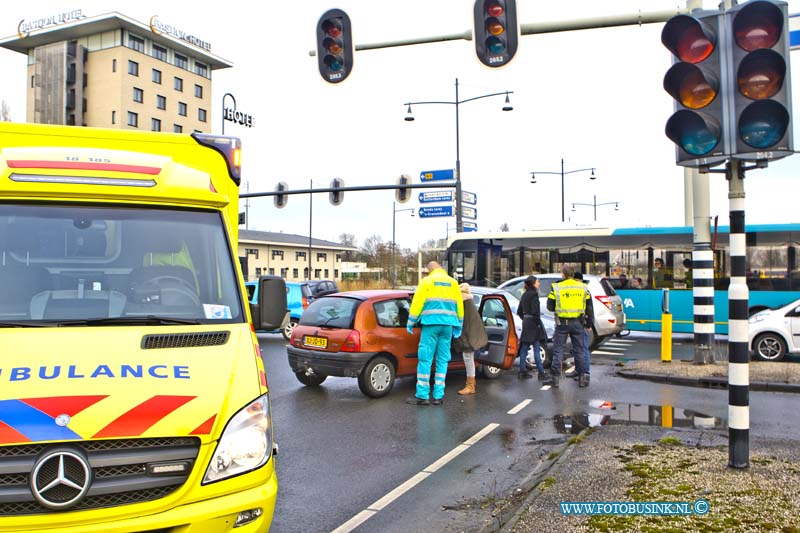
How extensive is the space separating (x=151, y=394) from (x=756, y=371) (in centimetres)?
1098

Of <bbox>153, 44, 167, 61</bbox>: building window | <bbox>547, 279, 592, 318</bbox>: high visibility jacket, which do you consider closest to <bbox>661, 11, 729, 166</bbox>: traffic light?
<bbox>547, 279, 592, 318</bbox>: high visibility jacket

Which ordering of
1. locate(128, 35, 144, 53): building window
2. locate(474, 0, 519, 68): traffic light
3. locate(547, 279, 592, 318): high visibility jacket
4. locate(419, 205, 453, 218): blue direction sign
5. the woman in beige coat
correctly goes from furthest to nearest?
locate(128, 35, 144, 53): building window
locate(419, 205, 453, 218): blue direction sign
locate(547, 279, 592, 318): high visibility jacket
the woman in beige coat
locate(474, 0, 519, 68): traffic light

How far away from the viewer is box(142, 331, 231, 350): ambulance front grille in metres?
3.58

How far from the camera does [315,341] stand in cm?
990

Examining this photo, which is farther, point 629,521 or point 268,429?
point 629,521

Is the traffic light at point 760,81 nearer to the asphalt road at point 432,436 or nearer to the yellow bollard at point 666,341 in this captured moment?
the asphalt road at point 432,436

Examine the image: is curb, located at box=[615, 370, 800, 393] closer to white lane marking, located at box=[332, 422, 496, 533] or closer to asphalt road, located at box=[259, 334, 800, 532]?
asphalt road, located at box=[259, 334, 800, 532]

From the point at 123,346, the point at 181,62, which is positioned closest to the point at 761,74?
the point at 123,346

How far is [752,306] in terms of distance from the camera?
715 inches

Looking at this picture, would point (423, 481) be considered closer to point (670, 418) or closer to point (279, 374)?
point (670, 418)

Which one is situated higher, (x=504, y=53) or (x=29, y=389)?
(x=504, y=53)

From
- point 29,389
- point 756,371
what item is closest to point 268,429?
point 29,389

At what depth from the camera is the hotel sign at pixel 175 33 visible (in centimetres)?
6574

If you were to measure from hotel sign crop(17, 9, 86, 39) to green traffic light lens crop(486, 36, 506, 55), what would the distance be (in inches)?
2667
